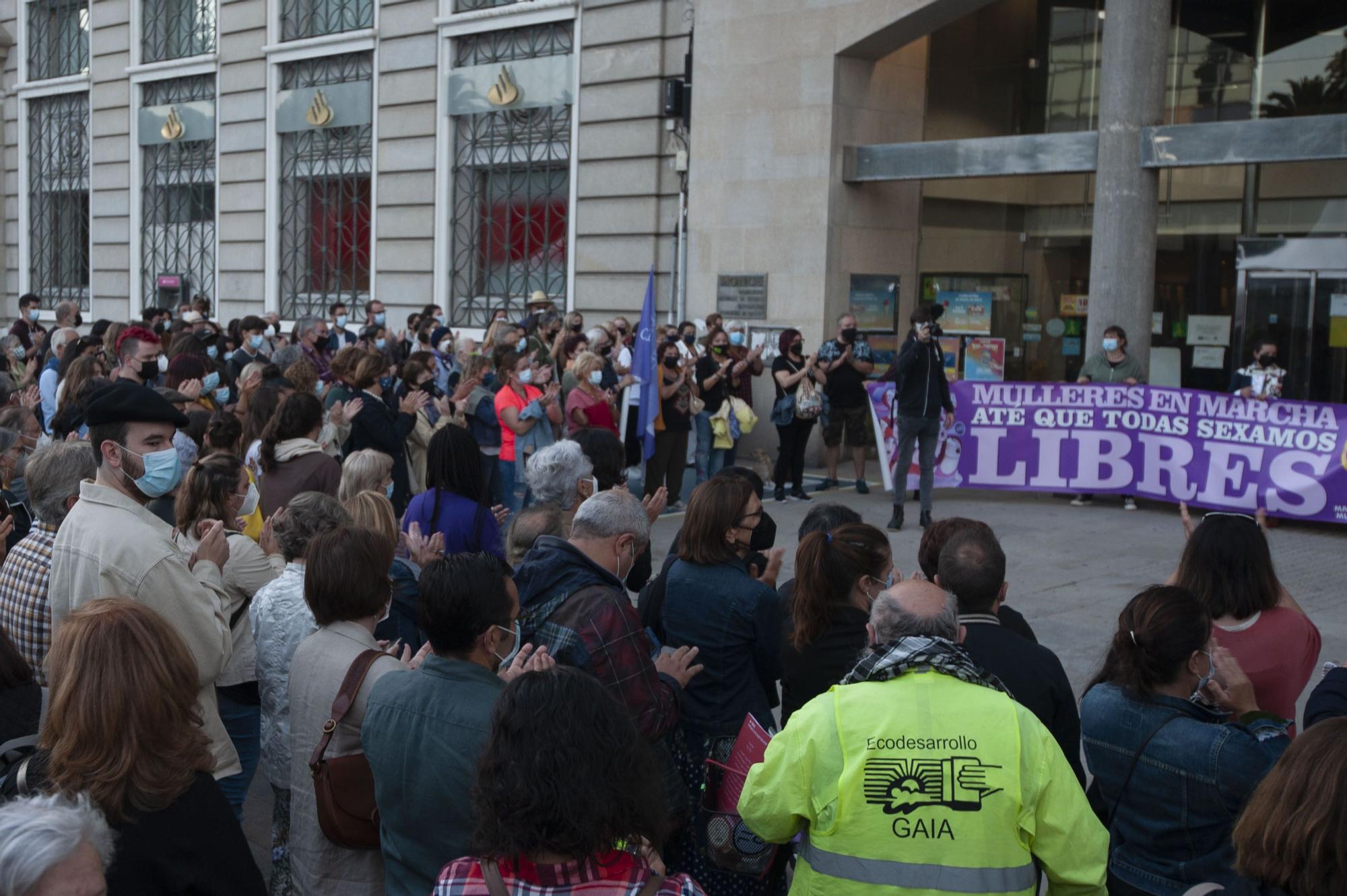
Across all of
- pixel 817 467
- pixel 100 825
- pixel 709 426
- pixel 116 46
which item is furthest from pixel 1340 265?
pixel 116 46

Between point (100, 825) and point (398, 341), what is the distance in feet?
44.0

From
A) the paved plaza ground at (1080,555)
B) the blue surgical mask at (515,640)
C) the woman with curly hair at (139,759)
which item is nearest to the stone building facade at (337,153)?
the paved plaza ground at (1080,555)

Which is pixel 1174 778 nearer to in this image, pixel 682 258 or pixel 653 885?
pixel 653 885

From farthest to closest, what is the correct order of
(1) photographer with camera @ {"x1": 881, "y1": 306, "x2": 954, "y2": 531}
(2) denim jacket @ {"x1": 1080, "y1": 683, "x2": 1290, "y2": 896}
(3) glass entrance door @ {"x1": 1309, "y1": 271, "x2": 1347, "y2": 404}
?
(3) glass entrance door @ {"x1": 1309, "y1": 271, "x2": 1347, "y2": 404} → (1) photographer with camera @ {"x1": 881, "y1": 306, "x2": 954, "y2": 531} → (2) denim jacket @ {"x1": 1080, "y1": 683, "x2": 1290, "y2": 896}

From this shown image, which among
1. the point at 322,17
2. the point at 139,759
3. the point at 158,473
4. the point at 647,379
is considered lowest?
the point at 139,759

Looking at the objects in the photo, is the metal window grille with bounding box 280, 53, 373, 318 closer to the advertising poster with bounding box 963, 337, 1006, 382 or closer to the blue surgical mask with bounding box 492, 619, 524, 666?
the advertising poster with bounding box 963, 337, 1006, 382

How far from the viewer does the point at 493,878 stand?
2506mm

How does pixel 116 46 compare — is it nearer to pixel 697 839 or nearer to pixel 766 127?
pixel 766 127

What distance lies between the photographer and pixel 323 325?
41.3 ft

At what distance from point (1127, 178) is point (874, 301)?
3777mm

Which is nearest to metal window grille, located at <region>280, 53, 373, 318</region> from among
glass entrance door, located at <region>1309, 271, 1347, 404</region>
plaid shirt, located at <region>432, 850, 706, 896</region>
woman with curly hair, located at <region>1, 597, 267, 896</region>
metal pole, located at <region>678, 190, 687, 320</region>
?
metal pole, located at <region>678, 190, 687, 320</region>

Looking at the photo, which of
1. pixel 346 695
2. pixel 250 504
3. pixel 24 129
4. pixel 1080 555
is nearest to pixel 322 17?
pixel 24 129

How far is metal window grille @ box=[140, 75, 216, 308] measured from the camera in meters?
24.1

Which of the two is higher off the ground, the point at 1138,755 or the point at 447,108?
the point at 447,108
